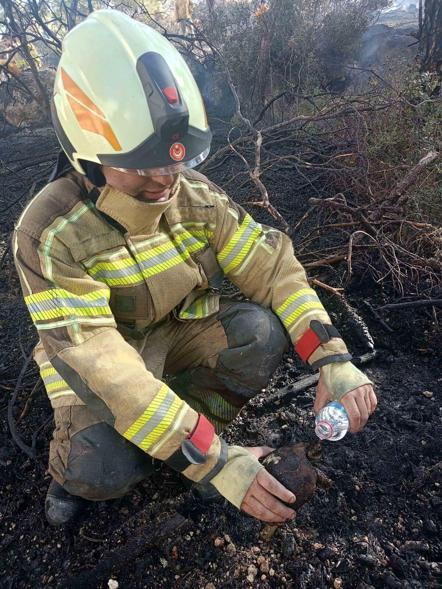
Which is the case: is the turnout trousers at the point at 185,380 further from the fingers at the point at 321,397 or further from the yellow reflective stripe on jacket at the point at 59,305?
the yellow reflective stripe on jacket at the point at 59,305

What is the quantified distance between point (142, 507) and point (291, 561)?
668 mm

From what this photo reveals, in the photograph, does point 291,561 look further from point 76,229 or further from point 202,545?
point 76,229

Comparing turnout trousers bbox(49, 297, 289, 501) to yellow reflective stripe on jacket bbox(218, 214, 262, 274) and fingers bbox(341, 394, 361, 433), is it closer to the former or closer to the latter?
yellow reflective stripe on jacket bbox(218, 214, 262, 274)

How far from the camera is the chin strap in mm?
1707

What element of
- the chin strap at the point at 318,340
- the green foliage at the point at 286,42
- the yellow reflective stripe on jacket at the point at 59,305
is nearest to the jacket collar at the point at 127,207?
the yellow reflective stripe on jacket at the point at 59,305

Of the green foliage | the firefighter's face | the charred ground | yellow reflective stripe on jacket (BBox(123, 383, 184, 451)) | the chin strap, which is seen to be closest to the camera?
yellow reflective stripe on jacket (BBox(123, 383, 184, 451))

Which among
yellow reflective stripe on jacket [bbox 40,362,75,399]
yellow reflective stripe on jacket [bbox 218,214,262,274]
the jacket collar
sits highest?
the jacket collar

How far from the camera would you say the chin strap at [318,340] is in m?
1.71

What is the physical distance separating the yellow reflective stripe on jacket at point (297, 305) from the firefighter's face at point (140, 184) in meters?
0.73

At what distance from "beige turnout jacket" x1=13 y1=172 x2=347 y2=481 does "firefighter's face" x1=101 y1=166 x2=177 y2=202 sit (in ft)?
0.11

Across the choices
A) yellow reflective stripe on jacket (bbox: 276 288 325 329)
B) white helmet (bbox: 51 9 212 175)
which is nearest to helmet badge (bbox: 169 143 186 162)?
white helmet (bbox: 51 9 212 175)

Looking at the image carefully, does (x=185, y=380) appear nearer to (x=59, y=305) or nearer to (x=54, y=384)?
(x=54, y=384)

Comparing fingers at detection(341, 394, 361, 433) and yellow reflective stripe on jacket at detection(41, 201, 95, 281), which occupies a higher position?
yellow reflective stripe on jacket at detection(41, 201, 95, 281)

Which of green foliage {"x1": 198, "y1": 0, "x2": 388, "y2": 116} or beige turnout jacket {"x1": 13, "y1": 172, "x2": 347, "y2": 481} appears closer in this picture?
beige turnout jacket {"x1": 13, "y1": 172, "x2": 347, "y2": 481}
